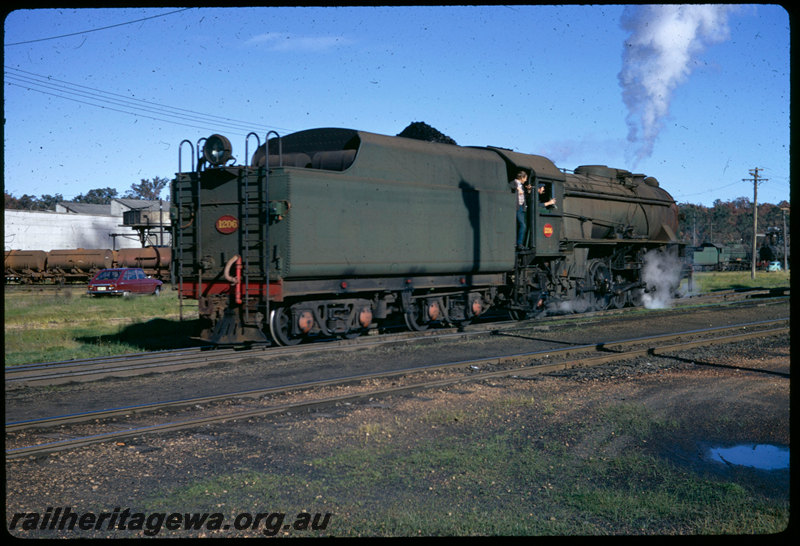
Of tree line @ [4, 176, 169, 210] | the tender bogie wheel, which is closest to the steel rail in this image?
the tender bogie wheel

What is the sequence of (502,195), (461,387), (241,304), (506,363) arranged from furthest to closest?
(502,195) → (241,304) → (506,363) → (461,387)

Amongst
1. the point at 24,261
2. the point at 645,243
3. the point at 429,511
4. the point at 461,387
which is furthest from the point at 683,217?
the point at 24,261

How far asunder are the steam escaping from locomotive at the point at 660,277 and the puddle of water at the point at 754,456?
47.0 feet

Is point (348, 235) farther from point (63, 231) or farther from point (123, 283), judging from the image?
point (63, 231)

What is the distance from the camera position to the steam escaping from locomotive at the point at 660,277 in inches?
802

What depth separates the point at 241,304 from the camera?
37.5ft

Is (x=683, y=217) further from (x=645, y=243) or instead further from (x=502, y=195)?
(x=502, y=195)

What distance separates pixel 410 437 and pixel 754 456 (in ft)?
10.3

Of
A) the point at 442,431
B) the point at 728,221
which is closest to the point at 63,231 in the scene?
the point at 442,431

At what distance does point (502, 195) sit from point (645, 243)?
278 inches

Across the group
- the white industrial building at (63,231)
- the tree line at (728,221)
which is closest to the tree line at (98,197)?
the white industrial building at (63,231)

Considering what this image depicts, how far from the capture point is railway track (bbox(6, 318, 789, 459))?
21.0 ft

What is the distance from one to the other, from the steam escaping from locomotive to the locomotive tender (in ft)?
19.6

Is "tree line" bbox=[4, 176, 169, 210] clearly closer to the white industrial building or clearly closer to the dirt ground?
the white industrial building
